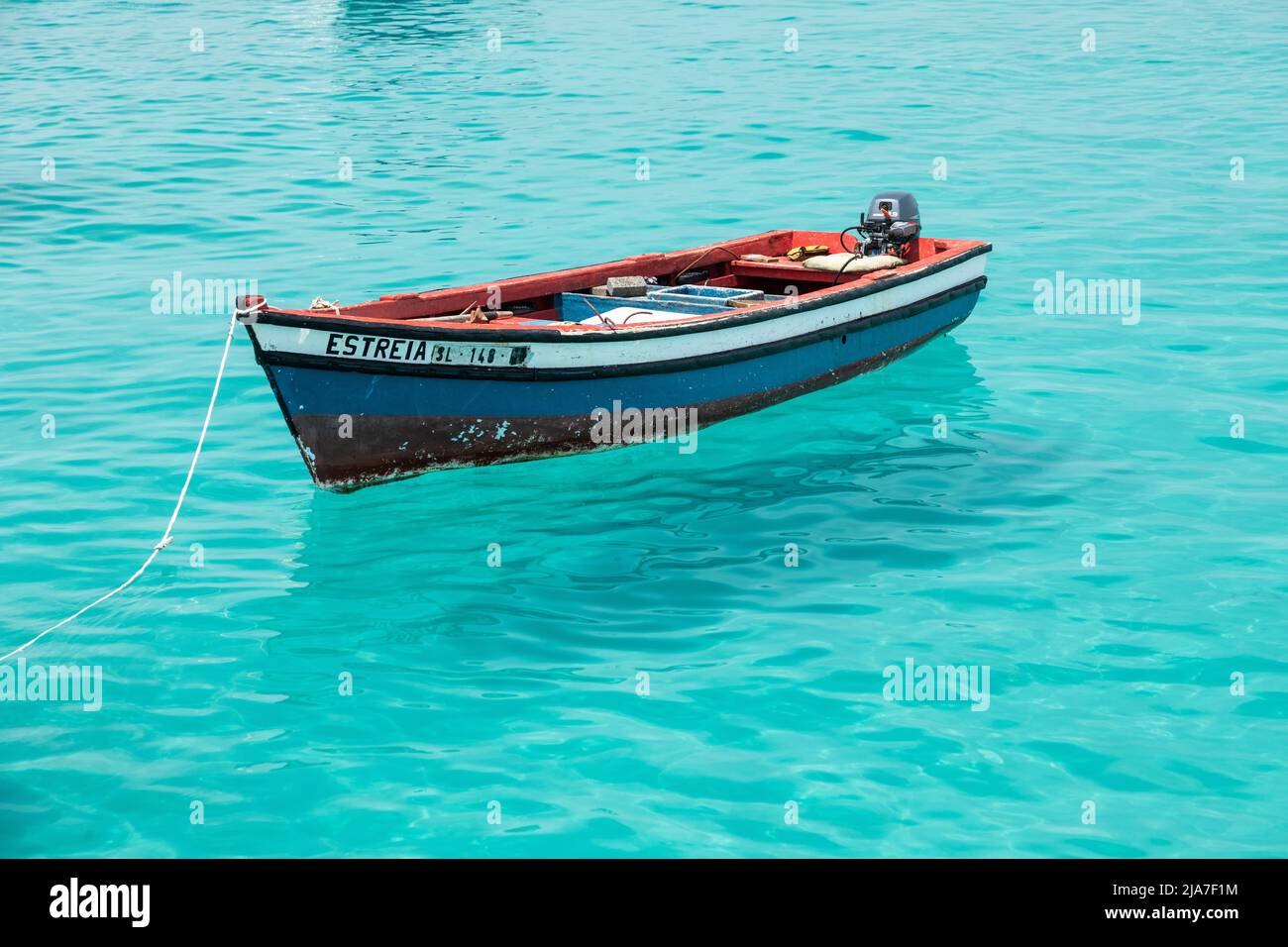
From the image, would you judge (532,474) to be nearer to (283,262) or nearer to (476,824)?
(476,824)

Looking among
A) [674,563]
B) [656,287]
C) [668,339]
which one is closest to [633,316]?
[668,339]

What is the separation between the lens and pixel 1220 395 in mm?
14758

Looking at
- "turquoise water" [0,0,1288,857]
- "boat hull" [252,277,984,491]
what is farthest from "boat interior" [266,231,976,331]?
"turquoise water" [0,0,1288,857]

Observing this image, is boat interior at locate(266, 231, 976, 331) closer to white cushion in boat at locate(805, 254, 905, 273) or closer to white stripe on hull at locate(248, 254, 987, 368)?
white cushion in boat at locate(805, 254, 905, 273)

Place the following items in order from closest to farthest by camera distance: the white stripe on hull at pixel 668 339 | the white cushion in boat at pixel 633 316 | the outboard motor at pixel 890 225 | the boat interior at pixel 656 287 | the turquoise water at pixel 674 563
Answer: the turquoise water at pixel 674 563 < the white stripe on hull at pixel 668 339 < the boat interior at pixel 656 287 < the white cushion in boat at pixel 633 316 < the outboard motor at pixel 890 225

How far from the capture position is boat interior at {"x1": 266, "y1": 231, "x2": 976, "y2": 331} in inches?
520

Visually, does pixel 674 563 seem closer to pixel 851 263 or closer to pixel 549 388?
pixel 549 388

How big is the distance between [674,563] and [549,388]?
2274 millimetres

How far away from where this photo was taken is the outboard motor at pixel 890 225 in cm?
1623

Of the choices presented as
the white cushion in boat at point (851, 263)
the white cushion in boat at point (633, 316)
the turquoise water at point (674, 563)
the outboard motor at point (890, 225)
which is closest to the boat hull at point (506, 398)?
the turquoise water at point (674, 563)

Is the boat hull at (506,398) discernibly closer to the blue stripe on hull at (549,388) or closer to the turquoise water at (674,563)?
the blue stripe on hull at (549,388)

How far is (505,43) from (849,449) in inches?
1195

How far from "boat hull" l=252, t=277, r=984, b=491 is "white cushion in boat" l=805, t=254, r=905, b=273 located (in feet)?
2.74

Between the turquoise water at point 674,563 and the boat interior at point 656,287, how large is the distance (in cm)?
126
